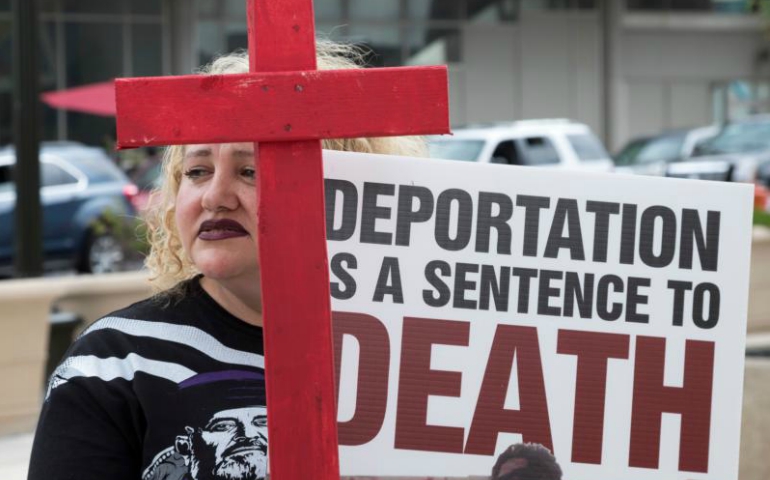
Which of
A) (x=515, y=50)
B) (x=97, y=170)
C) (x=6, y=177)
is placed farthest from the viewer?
(x=515, y=50)

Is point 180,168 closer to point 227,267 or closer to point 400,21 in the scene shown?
point 227,267

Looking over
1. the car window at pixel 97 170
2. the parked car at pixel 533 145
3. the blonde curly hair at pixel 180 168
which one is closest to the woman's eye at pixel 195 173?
the blonde curly hair at pixel 180 168

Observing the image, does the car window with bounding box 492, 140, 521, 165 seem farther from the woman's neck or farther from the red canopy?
the woman's neck

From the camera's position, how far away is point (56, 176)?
567 inches

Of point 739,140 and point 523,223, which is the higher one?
point 523,223

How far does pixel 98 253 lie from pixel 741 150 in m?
9.87

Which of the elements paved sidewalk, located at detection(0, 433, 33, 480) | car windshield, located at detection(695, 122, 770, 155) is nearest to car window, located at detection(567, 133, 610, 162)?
car windshield, located at detection(695, 122, 770, 155)

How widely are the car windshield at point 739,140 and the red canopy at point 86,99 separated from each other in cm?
1097

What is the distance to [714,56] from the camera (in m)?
32.3

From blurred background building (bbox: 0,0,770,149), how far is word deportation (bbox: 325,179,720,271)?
24523 millimetres

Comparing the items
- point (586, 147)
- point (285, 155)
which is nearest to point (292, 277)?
point (285, 155)

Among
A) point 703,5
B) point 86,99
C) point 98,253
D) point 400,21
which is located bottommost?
point 98,253

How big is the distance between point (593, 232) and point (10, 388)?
510 cm

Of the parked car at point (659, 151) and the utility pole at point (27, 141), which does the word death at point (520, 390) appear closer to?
the utility pole at point (27, 141)
